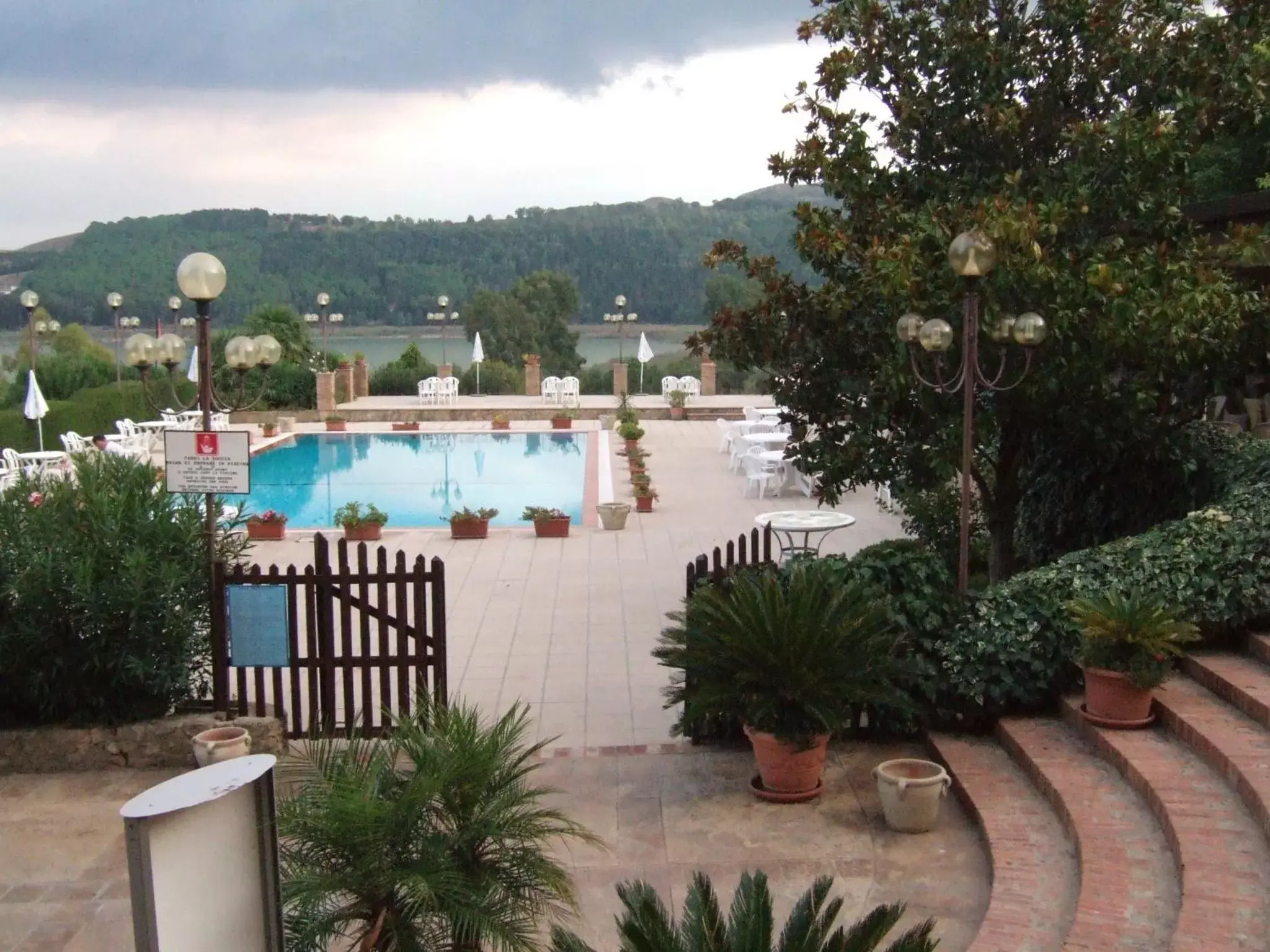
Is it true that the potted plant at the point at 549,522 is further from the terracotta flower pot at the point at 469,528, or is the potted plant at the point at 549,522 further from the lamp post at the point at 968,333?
the lamp post at the point at 968,333

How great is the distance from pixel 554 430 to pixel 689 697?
21313 mm

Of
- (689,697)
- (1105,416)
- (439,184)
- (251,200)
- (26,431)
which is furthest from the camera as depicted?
(251,200)

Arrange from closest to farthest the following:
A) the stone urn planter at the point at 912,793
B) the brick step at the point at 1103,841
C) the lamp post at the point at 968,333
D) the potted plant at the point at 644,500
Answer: the brick step at the point at 1103,841 → the stone urn planter at the point at 912,793 → the lamp post at the point at 968,333 → the potted plant at the point at 644,500

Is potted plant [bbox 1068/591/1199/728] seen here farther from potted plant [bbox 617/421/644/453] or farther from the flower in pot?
potted plant [bbox 617/421/644/453]

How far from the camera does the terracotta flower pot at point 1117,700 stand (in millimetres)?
6531

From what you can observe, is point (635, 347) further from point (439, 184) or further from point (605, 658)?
point (605, 658)

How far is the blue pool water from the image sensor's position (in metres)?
19.2

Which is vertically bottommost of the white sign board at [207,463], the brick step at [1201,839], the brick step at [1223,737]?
the brick step at [1201,839]

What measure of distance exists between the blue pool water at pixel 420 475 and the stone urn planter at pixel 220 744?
9.24m

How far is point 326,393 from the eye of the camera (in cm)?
2992

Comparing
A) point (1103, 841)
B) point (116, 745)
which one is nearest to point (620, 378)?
point (116, 745)

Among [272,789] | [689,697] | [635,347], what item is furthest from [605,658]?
[635,347]

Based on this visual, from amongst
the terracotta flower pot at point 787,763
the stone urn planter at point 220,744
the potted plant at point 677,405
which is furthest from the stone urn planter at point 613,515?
the potted plant at point 677,405

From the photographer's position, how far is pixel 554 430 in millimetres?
27875
